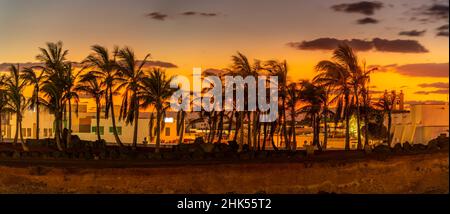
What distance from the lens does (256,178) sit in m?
33.0

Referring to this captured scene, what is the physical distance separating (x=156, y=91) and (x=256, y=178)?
12.1 m

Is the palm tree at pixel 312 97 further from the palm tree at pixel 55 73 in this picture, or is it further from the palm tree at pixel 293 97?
the palm tree at pixel 55 73

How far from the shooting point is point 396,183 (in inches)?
1348

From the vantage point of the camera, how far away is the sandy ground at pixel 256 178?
3297cm

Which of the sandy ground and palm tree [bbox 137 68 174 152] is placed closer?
the sandy ground

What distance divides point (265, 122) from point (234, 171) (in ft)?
48.8

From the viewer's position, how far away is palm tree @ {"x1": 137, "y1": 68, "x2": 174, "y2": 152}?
4209 cm

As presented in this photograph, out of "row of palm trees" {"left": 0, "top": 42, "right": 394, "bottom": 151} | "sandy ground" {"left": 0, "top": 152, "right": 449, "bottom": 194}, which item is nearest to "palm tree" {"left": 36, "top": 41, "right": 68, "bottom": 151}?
"row of palm trees" {"left": 0, "top": 42, "right": 394, "bottom": 151}

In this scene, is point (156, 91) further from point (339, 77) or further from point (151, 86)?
point (339, 77)

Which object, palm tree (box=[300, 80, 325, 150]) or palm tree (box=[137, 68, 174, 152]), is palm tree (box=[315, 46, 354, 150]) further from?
palm tree (box=[137, 68, 174, 152])

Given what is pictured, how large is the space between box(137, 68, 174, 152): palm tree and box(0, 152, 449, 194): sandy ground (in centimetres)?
843

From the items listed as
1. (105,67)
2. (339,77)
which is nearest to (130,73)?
(105,67)

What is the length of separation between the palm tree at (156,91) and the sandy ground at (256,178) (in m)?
8.43

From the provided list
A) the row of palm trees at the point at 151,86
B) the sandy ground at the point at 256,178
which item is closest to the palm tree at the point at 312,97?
the row of palm trees at the point at 151,86
